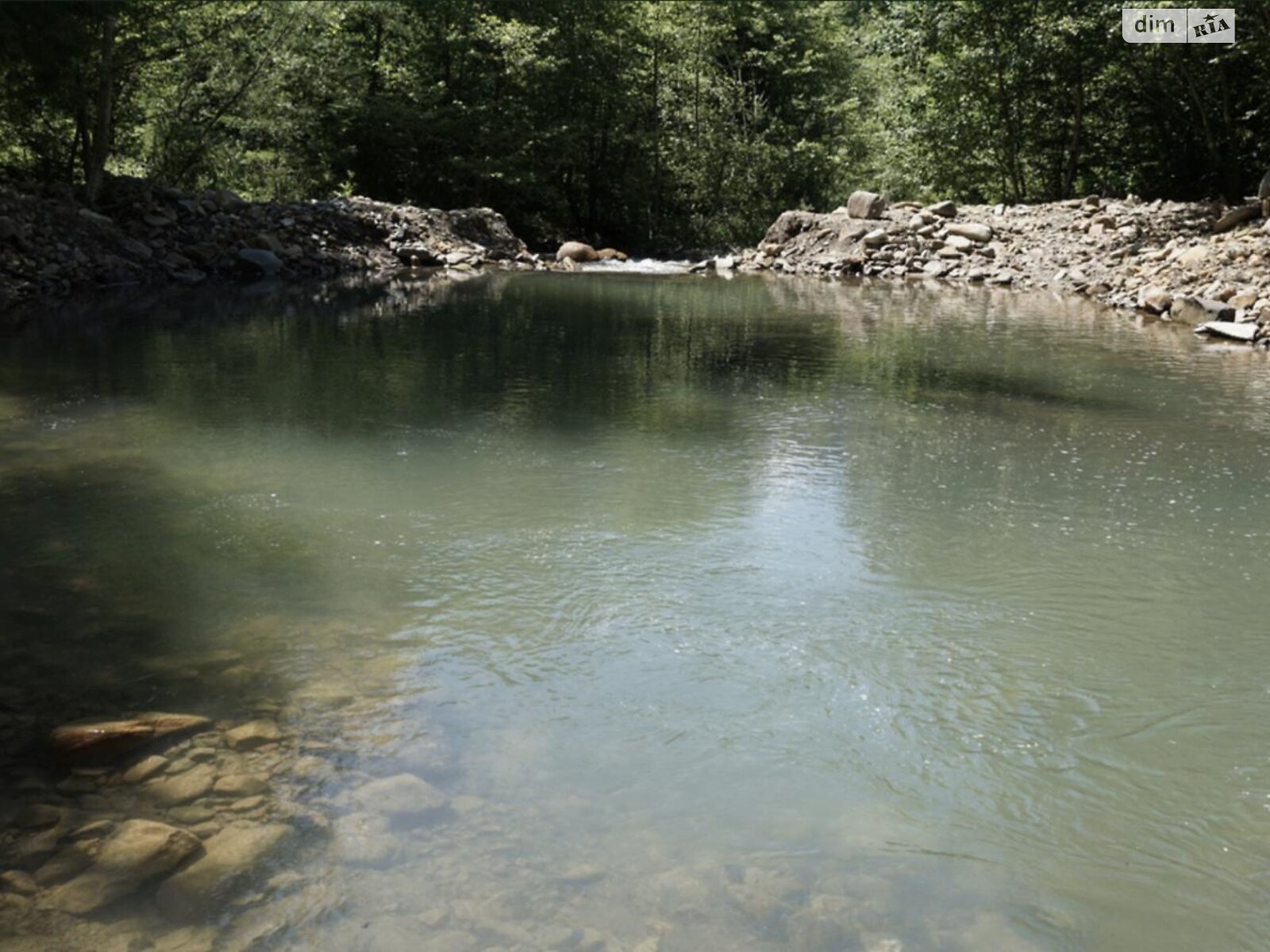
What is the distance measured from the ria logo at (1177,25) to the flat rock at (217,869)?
18.6 metres

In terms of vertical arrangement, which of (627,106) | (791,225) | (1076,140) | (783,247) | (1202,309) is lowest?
(1202,309)

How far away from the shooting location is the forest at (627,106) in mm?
18656

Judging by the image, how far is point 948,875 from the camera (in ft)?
8.84

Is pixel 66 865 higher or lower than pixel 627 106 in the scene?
lower

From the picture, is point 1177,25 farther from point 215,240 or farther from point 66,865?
point 66,865

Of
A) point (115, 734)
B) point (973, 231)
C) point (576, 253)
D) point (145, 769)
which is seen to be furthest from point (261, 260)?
point (145, 769)

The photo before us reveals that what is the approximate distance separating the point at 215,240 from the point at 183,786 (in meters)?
17.2

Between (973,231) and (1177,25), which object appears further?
(973,231)

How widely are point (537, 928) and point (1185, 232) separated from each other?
1780 centimetres

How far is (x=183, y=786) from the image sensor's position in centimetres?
300

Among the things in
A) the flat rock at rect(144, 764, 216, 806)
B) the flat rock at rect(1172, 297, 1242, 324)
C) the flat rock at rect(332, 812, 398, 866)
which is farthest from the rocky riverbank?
the flat rock at rect(144, 764, 216, 806)

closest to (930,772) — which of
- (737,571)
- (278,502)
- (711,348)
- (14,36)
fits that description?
(737,571)

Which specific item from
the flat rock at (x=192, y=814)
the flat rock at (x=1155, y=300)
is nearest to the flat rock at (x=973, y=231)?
the flat rock at (x=1155, y=300)

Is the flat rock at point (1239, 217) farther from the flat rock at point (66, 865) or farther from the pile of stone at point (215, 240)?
the flat rock at point (66, 865)
